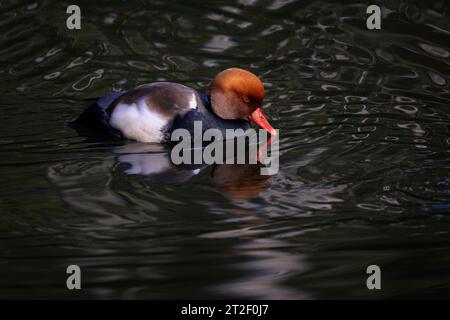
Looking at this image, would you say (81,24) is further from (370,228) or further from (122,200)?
(370,228)

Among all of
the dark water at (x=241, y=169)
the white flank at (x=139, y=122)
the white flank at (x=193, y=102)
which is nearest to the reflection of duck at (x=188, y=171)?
the dark water at (x=241, y=169)

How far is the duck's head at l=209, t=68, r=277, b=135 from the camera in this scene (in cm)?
737

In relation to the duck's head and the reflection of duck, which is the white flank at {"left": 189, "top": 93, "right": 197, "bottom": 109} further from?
the reflection of duck

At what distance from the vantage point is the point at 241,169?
6660 millimetres

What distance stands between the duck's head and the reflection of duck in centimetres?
44

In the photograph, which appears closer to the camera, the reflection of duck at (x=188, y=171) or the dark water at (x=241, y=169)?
the dark water at (x=241, y=169)

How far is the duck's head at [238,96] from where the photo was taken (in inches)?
290

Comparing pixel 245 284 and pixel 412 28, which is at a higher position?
pixel 412 28

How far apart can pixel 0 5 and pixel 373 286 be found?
682cm

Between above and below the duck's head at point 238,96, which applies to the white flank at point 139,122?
below

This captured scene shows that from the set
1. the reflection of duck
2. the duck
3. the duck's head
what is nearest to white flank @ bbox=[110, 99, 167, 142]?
the duck

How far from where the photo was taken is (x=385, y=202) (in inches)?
224

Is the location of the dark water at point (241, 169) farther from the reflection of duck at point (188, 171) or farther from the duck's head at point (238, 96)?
the duck's head at point (238, 96)

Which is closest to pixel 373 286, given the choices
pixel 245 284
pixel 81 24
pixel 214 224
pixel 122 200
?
pixel 245 284
